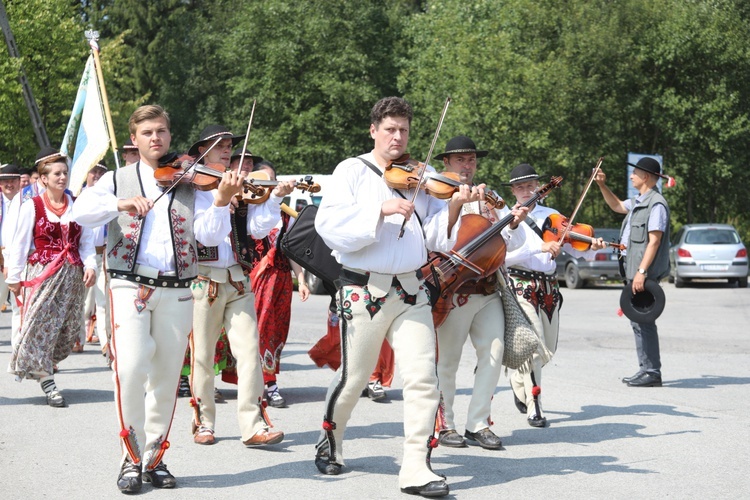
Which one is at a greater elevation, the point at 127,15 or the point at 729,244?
the point at 127,15

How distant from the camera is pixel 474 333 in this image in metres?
7.18

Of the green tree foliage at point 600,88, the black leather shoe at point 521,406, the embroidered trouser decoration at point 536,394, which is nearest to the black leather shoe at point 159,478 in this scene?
the embroidered trouser decoration at point 536,394

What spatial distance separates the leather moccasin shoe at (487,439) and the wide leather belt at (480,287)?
90 centimetres

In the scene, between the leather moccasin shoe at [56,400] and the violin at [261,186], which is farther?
the leather moccasin shoe at [56,400]

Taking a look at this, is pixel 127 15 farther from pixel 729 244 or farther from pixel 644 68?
pixel 729 244

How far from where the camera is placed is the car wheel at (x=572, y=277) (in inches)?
966

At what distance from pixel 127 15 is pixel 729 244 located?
107 ft

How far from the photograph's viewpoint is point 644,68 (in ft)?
114

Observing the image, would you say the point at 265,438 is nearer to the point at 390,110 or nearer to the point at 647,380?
the point at 390,110

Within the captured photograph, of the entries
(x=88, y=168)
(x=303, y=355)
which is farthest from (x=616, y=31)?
(x=88, y=168)

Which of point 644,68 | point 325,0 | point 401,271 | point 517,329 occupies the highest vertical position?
point 325,0

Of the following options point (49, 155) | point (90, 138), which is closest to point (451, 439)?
point (49, 155)

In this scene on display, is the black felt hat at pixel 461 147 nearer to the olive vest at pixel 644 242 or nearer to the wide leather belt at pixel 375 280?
the wide leather belt at pixel 375 280

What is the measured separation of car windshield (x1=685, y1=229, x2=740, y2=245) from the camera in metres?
25.5
